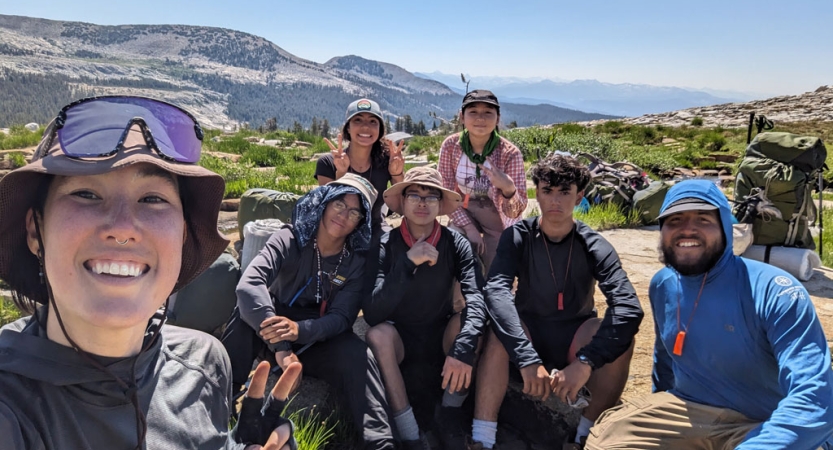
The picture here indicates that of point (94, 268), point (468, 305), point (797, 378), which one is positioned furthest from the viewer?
point (468, 305)

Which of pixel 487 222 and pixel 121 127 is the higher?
pixel 121 127

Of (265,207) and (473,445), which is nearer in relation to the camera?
(473,445)

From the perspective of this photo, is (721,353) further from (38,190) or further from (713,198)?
(38,190)

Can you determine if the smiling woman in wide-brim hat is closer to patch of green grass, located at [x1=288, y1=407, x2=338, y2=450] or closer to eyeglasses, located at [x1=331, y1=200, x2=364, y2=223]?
patch of green grass, located at [x1=288, y1=407, x2=338, y2=450]

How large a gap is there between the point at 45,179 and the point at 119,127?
0.59 feet

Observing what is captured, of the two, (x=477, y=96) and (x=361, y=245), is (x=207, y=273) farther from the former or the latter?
(x=477, y=96)

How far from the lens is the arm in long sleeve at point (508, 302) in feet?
8.56

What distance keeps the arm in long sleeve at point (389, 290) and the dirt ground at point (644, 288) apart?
1.43 meters

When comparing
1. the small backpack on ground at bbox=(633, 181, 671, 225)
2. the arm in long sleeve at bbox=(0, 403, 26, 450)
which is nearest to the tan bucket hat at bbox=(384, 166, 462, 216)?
the arm in long sleeve at bbox=(0, 403, 26, 450)

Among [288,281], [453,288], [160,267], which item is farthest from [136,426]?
[453,288]

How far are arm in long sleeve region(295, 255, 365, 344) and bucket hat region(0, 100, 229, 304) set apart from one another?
1.41m

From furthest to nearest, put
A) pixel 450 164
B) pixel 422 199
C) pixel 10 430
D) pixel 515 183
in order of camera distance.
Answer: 1. pixel 450 164
2. pixel 515 183
3. pixel 422 199
4. pixel 10 430

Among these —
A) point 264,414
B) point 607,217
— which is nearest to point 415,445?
point 264,414

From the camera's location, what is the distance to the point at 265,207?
4.86m
